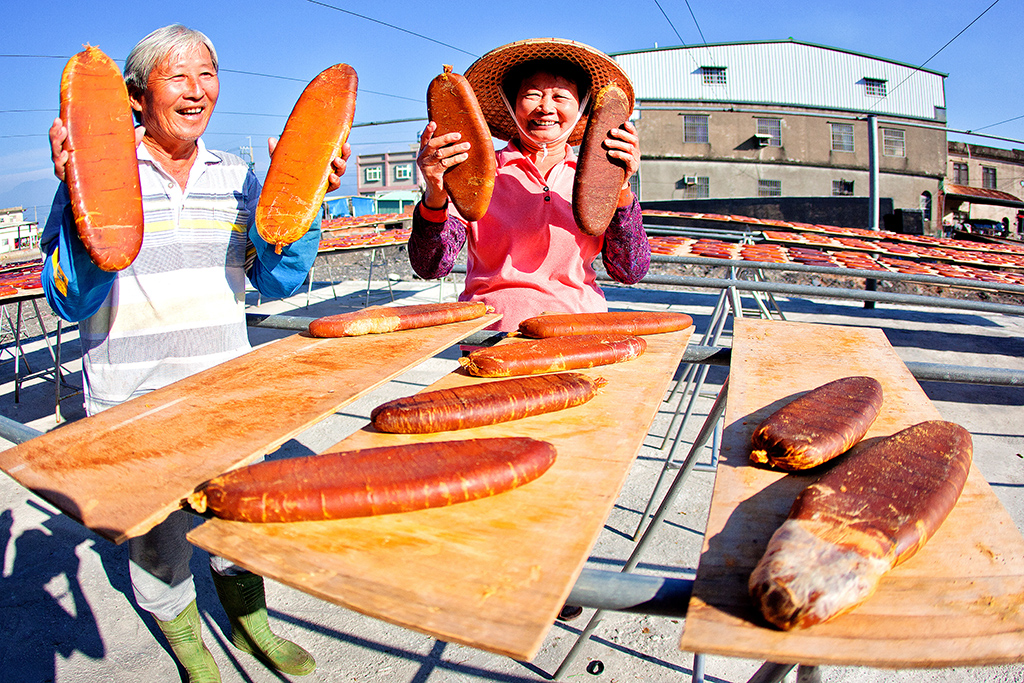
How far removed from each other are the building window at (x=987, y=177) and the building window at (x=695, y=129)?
24.0 m

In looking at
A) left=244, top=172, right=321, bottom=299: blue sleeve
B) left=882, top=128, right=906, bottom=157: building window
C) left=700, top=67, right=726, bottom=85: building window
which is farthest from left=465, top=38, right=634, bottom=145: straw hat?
left=882, top=128, right=906, bottom=157: building window

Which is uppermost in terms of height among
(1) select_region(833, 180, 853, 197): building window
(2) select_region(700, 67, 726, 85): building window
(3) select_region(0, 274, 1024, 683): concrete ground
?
(2) select_region(700, 67, 726, 85): building window

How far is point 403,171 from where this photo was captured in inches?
2064

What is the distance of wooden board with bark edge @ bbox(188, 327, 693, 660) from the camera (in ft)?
2.68

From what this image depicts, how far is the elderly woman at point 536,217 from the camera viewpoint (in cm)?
259

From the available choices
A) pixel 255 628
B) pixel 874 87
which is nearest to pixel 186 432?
pixel 255 628

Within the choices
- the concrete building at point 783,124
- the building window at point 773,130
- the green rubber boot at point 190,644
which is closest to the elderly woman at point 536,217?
the green rubber boot at point 190,644

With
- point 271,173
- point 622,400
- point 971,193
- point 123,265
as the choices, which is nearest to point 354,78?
point 271,173

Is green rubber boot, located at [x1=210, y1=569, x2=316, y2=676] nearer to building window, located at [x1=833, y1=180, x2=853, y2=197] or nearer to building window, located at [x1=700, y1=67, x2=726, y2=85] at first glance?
building window, located at [x1=833, y1=180, x2=853, y2=197]

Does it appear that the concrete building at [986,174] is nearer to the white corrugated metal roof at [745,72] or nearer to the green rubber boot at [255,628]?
the white corrugated metal roof at [745,72]

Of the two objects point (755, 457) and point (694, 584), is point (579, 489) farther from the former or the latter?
point (755, 457)

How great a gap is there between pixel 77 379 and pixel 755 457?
7910 mm

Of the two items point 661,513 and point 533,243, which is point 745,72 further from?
point 661,513

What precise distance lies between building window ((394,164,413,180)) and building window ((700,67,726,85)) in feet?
92.4
